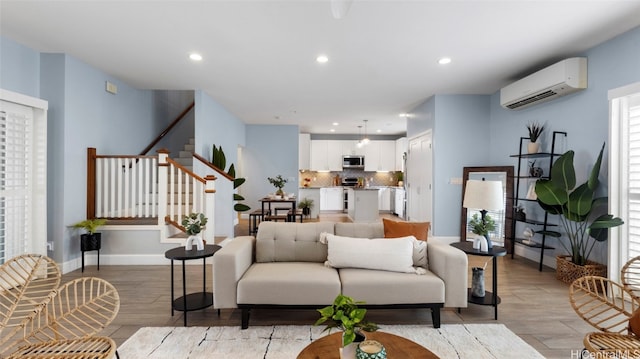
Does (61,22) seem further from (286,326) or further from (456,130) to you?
(456,130)

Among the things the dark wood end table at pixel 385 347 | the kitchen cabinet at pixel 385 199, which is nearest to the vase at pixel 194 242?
the dark wood end table at pixel 385 347

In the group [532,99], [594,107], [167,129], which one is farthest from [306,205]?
[594,107]

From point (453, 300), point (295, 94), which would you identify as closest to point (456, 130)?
point (295, 94)

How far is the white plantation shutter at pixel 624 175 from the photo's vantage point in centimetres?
322

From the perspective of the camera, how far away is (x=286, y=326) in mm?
2643

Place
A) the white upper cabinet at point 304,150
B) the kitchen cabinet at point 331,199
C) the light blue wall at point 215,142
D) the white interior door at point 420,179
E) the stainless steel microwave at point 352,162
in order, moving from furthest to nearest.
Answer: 1. the stainless steel microwave at point 352,162
2. the kitchen cabinet at point 331,199
3. the white upper cabinet at point 304,150
4. the white interior door at point 420,179
5. the light blue wall at point 215,142

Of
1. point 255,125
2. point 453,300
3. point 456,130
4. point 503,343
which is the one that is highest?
point 255,125

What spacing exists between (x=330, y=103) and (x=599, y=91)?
4.08 meters

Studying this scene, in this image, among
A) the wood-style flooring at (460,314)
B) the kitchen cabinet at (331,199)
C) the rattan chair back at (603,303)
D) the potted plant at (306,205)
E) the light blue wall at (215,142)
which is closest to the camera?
the rattan chair back at (603,303)

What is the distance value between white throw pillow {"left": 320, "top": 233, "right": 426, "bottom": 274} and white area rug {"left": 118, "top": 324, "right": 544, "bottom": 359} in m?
0.48

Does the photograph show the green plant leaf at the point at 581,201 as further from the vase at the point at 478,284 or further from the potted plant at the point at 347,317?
the potted plant at the point at 347,317

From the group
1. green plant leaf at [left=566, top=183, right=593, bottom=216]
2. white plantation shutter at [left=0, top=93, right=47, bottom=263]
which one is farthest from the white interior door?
white plantation shutter at [left=0, top=93, right=47, bottom=263]

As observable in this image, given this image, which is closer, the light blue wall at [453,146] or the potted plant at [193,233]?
the potted plant at [193,233]

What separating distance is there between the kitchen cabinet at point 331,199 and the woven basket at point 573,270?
678 centimetres
